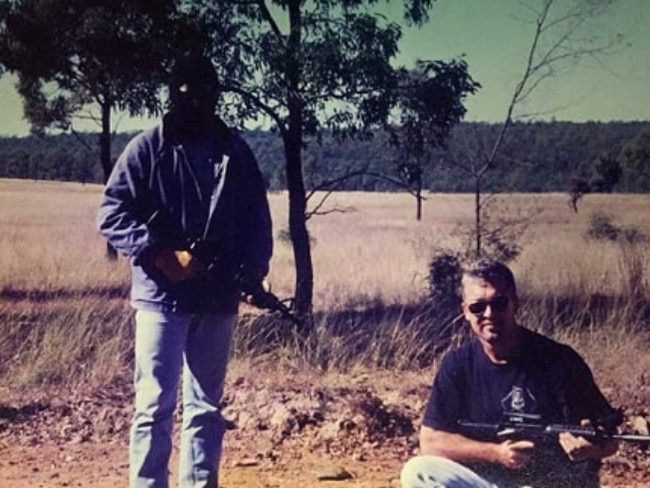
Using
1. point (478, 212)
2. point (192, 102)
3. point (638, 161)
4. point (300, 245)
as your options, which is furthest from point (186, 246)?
point (638, 161)

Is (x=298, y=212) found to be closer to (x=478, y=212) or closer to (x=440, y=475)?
(x=478, y=212)

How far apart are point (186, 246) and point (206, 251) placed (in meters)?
0.05

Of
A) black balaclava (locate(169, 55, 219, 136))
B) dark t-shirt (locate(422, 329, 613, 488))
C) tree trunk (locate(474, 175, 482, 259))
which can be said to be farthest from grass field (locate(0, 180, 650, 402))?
dark t-shirt (locate(422, 329, 613, 488))

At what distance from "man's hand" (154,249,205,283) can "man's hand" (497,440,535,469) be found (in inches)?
30.0

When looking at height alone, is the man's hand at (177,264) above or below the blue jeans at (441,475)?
above

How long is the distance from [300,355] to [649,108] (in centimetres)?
119

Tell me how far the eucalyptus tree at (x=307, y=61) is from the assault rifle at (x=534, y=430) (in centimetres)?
105

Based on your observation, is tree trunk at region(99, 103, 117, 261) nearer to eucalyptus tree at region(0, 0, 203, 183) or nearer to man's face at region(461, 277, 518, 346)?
eucalyptus tree at region(0, 0, 203, 183)

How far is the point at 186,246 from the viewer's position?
2133 mm

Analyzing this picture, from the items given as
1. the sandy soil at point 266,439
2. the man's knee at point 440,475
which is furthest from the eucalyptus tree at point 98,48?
the man's knee at point 440,475

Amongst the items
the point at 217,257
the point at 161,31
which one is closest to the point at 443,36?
the point at 161,31

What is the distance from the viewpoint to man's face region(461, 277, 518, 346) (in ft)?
6.19

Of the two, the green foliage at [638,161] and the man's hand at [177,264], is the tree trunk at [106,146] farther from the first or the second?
the green foliage at [638,161]

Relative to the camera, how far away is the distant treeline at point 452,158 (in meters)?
2.66
